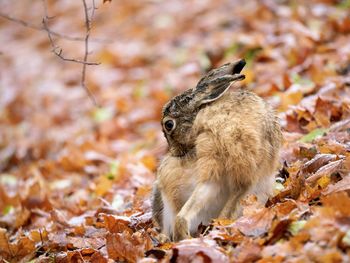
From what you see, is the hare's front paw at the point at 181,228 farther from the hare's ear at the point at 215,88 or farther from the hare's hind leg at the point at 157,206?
the hare's ear at the point at 215,88

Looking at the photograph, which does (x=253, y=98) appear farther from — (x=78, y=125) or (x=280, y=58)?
(x=78, y=125)

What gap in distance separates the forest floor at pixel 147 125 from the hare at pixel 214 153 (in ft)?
0.47

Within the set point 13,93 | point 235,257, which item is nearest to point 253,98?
point 235,257

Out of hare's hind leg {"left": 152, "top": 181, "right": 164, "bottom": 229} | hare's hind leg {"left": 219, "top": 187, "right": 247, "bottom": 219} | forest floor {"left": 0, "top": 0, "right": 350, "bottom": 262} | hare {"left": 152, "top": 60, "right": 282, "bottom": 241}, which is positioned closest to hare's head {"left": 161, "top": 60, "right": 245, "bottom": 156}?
hare {"left": 152, "top": 60, "right": 282, "bottom": 241}

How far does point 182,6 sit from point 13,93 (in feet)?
13.7

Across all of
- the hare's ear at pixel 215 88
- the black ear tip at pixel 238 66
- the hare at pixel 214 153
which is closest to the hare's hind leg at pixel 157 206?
the hare at pixel 214 153

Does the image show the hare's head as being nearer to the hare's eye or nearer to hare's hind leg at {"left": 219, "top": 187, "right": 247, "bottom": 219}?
the hare's eye

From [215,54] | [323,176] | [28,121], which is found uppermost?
[323,176]

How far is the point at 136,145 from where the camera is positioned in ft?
31.8

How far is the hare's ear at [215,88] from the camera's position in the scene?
4562 millimetres

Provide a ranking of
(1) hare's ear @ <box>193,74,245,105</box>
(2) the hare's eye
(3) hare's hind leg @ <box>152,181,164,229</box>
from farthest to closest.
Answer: (3) hare's hind leg @ <box>152,181,164,229</box>
(2) the hare's eye
(1) hare's ear @ <box>193,74,245,105</box>

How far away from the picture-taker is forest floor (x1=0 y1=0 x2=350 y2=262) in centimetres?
413

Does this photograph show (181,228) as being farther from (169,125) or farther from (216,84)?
(216,84)

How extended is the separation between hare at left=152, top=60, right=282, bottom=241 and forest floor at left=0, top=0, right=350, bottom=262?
5.6 inches
